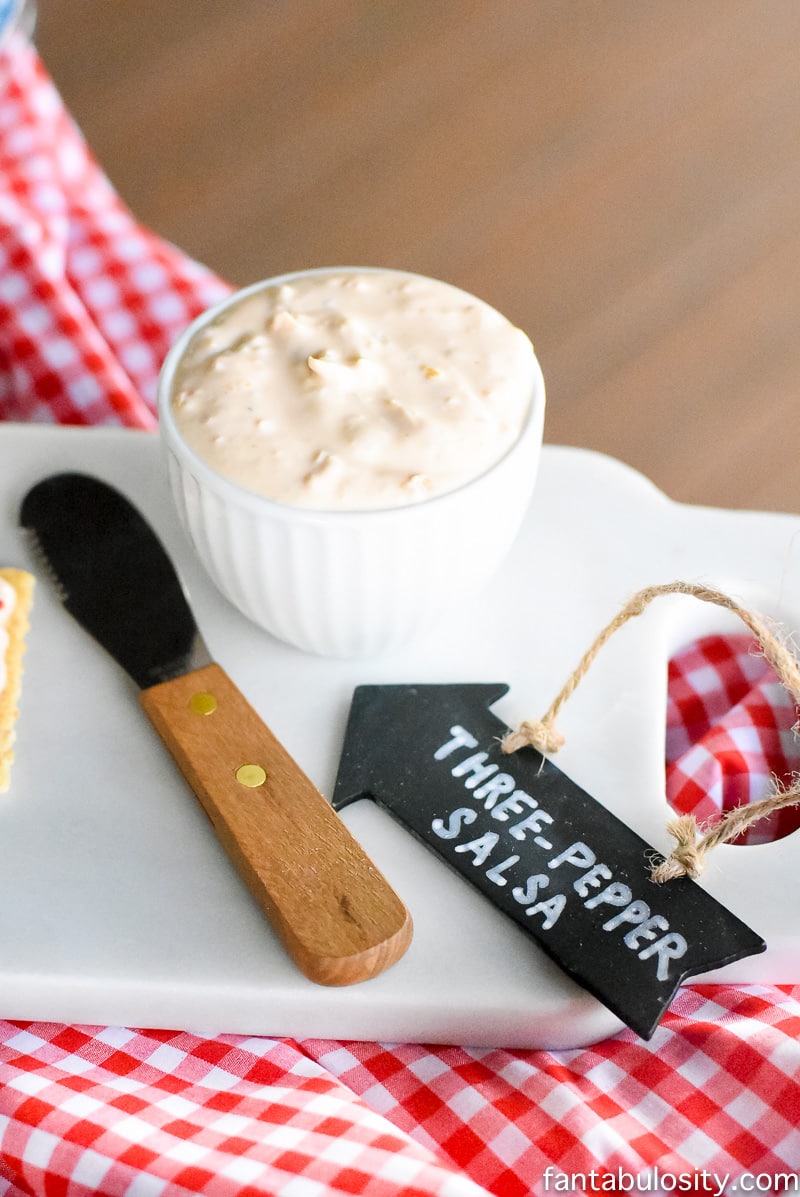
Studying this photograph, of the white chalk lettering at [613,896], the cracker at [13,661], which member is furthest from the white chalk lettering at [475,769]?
the cracker at [13,661]

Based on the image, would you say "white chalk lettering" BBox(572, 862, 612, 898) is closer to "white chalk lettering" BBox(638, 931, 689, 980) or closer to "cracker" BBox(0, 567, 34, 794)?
"white chalk lettering" BBox(638, 931, 689, 980)

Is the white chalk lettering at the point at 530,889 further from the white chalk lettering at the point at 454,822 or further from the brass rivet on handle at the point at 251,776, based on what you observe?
the brass rivet on handle at the point at 251,776

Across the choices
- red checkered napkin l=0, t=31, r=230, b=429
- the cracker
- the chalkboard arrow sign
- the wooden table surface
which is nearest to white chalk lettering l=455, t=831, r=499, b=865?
the chalkboard arrow sign

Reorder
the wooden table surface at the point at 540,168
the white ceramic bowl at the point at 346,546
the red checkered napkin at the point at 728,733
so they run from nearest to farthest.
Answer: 1. the white ceramic bowl at the point at 346,546
2. the red checkered napkin at the point at 728,733
3. the wooden table surface at the point at 540,168

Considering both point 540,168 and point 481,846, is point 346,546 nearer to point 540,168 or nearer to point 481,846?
point 481,846

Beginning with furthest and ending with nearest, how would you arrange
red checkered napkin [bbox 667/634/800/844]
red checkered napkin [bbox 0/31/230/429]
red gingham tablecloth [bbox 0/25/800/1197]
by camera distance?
red checkered napkin [bbox 0/31/230/429] → red checkered napkin [bbox 667/634/800/844] → red gingham tablecloth [bbox 0/25/800/1197]

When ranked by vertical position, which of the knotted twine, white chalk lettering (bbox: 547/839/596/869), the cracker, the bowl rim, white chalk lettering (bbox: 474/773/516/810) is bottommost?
the cracker

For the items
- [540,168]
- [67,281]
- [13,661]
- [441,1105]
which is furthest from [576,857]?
[540,168]
